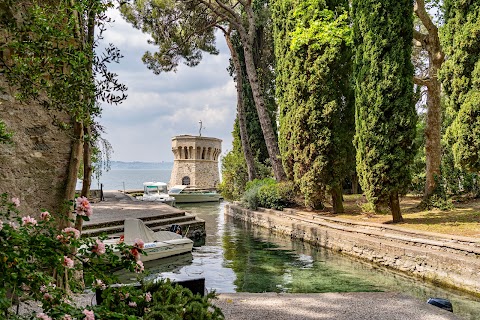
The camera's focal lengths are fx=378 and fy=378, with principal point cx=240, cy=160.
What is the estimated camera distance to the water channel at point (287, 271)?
806cm

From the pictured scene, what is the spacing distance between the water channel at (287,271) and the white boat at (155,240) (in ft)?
0.86

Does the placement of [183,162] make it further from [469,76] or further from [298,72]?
[469,76]

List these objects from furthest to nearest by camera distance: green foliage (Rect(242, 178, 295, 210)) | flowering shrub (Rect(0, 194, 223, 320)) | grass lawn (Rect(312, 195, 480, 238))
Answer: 1. green foliage (Rect(242, 178, 295, 210))
2. grass lawn (Rect(312, 195, 480, 238))
3. flowering shrub (Rect(0, 194, 223, 320))

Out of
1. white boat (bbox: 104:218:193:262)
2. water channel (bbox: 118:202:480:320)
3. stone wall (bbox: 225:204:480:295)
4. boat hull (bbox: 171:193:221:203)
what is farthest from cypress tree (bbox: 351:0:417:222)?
boat hull (bbox: 171:193:221:203)

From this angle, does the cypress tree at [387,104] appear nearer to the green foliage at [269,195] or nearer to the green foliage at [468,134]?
the green foliage at [468,134]

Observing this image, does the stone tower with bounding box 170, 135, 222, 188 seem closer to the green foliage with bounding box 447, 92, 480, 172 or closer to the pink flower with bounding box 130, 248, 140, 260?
the green foliage with bounding box 447, 92, 480, 172

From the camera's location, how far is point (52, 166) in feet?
17.1

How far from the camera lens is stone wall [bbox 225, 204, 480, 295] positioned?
790cm

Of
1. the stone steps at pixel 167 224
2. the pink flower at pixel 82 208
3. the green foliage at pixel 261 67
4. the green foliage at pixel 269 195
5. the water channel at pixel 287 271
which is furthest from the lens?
the green foliage at pixel 261 67

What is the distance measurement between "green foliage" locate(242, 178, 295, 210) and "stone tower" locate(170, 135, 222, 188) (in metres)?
20.2

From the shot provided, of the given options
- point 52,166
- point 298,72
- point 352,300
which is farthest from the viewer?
point 298,72

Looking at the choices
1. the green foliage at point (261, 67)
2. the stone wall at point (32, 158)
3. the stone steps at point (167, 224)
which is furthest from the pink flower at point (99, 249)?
the green foliage at point (261, 67)

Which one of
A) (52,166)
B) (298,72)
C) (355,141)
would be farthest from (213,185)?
(52,166)

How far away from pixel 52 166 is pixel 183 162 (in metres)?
36.5
